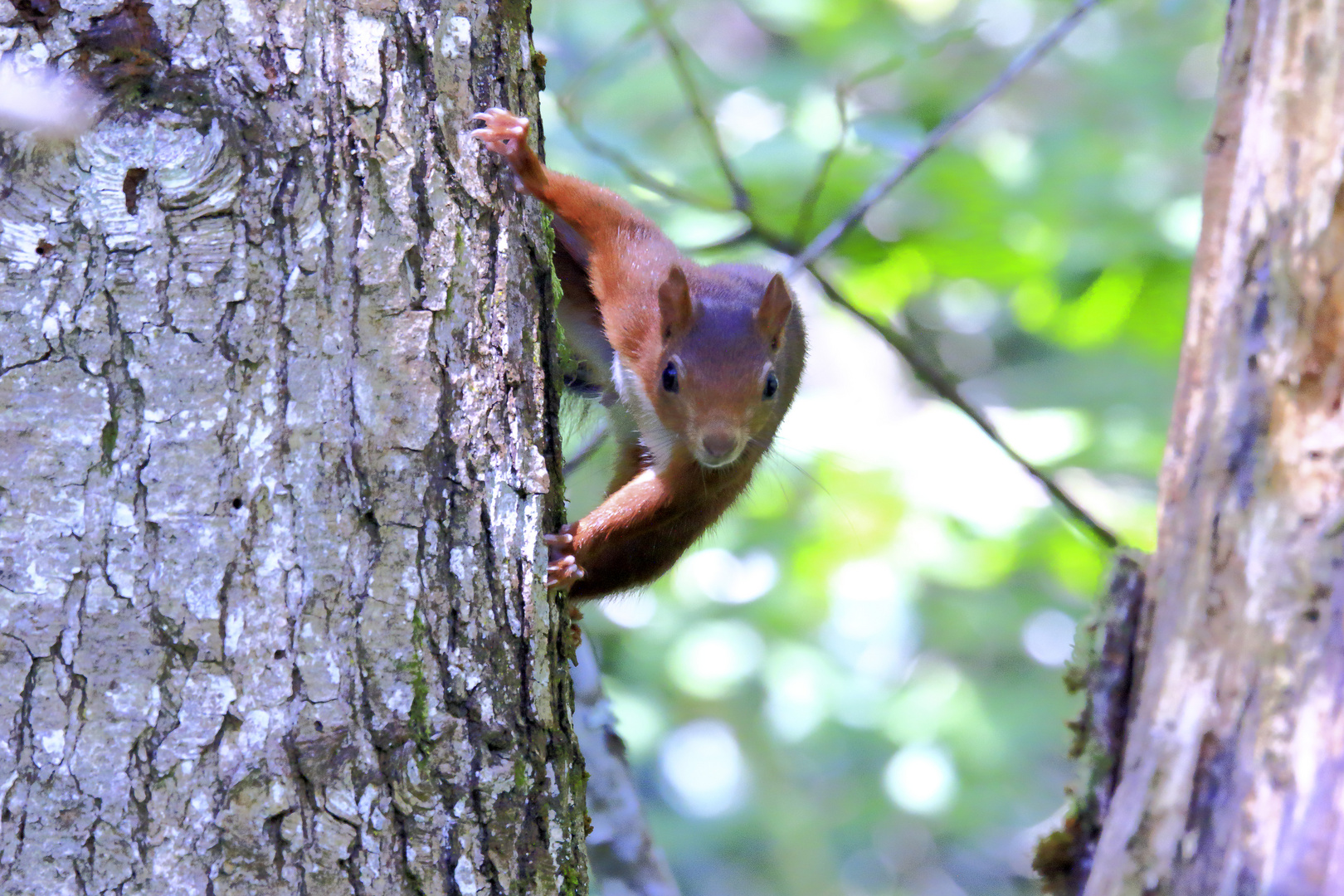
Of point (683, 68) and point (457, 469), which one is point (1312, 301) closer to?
point (457, 469)

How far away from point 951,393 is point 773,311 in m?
0.54

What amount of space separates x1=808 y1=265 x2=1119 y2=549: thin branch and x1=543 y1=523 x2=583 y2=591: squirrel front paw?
1.12 meters

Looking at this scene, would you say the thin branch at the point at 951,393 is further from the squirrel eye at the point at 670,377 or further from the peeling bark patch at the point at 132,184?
the peeling bark patch at the point at 132,184

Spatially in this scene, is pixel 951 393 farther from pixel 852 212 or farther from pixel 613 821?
pixel 613 821

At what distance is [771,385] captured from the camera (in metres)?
2.77

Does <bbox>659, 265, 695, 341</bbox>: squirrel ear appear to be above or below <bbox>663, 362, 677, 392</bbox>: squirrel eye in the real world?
above

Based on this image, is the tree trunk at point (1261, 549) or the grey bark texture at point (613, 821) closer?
the tree trunk at point (1261, 549)

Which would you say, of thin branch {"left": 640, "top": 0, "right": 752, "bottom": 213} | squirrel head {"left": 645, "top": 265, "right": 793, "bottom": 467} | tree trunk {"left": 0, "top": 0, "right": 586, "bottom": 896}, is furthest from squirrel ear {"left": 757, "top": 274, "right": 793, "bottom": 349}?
tree trunk {"left": 0, "top": 0, "right": 586, "bottom": 896}

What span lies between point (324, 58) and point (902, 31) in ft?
12.1

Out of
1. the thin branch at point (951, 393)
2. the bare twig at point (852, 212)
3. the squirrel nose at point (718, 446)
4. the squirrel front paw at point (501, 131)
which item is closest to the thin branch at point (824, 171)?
the bare twig at point (852, 212)

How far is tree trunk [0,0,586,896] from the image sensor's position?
1.50 m

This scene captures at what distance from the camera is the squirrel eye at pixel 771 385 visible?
2.75 meters

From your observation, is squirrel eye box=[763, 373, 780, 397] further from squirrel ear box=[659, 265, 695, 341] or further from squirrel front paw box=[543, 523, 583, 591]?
squirrel front paw box=[543, 523, 583, 591]

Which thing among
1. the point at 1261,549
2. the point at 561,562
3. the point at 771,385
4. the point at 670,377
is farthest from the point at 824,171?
the point at 1261,549
